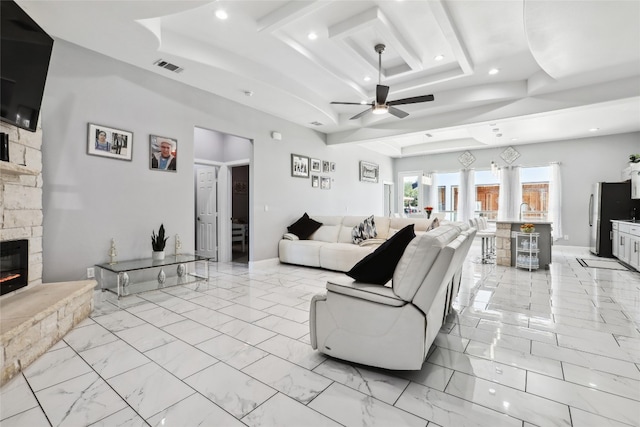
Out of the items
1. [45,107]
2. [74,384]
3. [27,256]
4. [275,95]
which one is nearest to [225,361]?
[74,384]

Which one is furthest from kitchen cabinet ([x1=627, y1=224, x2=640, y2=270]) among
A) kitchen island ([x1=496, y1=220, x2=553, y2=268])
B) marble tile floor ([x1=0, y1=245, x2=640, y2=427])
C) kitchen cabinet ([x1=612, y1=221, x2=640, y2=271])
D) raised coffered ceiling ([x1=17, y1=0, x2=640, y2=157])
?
marble tile floor ([x1=0, y1=245, x2=640, y2=427])

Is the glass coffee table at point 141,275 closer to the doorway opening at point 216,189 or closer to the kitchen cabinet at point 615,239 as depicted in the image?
the doorway opening at point 216,189

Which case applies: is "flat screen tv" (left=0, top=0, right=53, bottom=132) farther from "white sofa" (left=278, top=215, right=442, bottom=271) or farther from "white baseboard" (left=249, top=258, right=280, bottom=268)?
"white sofa" (left=278, top=215, right=442, bottom=271)

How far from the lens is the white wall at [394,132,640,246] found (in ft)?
23.8

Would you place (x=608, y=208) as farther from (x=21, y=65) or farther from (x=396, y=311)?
(x=21, y=65)

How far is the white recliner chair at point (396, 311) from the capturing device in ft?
6.06

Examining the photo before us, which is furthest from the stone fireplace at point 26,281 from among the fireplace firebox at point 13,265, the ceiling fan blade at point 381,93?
the ceiling fan blade at point 381,93

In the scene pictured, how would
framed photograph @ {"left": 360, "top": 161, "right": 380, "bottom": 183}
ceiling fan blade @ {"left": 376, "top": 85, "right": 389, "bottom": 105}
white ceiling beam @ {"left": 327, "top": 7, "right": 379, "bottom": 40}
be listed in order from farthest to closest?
framed photograph @ {"left": 360, "top": 161, "right": 380, "bottom": 183}
ceiling fan blade @ {"left": 376, "top": 85, "right": 389, "bottom": 105}
white ceiling beam @ {"left": 327, "top": 7, "right": 379, "bottom": 40}

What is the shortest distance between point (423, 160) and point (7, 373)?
10346mm

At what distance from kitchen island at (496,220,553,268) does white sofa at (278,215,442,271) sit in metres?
1.57

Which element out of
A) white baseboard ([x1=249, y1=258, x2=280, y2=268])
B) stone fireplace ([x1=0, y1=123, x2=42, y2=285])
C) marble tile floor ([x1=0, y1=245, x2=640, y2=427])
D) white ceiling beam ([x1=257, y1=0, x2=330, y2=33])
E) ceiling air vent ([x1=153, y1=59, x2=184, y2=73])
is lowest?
marble tile floor ([x1=0, y1=245, x2=640, y2=427])

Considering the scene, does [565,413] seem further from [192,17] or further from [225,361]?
[192,17]

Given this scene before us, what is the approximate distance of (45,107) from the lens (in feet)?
10.6

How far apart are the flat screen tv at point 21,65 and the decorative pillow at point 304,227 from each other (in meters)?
4.26
